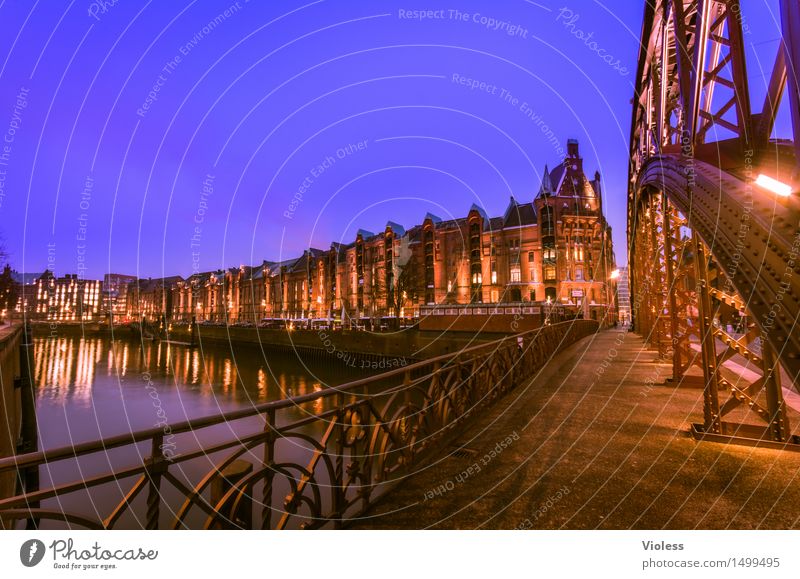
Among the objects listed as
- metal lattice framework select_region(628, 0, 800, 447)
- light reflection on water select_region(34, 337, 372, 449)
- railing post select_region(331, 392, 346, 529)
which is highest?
metal lattice framework select_region(628, 0, 800, 447)

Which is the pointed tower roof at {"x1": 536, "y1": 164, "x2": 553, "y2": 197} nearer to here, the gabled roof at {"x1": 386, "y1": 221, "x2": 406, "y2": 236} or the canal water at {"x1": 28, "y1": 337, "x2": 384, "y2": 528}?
the gabled roof at {"x1": 386, "y1": 221, "x2": 406, "y2": 236}

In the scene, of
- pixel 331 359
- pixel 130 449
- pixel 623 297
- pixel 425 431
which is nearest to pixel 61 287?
pixel 331 359

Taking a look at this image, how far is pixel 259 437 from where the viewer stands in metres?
3.16

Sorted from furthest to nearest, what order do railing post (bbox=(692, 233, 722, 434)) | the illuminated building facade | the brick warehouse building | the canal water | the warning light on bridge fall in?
the illuminated building facade
the brick warehouse building
the canal water
railing post (bbox=(692, 233, 722, 434))
the warning light on bridge

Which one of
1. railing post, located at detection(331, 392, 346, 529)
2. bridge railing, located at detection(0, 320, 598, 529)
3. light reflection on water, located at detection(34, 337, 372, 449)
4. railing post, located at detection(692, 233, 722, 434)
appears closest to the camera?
bridge railing, located at detection(0, 320, 598, 529)

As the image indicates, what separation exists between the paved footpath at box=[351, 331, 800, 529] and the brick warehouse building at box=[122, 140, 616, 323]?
33.4 m

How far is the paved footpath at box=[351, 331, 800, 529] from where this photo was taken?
12.1 ft

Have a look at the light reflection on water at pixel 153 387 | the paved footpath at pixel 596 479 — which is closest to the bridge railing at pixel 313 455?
the paved footpath at pixel 596 479

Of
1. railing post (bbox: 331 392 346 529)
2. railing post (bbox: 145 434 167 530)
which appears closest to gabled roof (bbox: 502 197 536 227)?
railing post (bbox: 331 392 346 529)

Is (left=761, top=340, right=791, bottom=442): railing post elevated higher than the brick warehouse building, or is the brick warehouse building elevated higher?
the brick warehouse building

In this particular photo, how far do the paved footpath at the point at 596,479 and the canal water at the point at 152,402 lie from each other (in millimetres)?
2086

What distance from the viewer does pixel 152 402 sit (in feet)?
87.1
